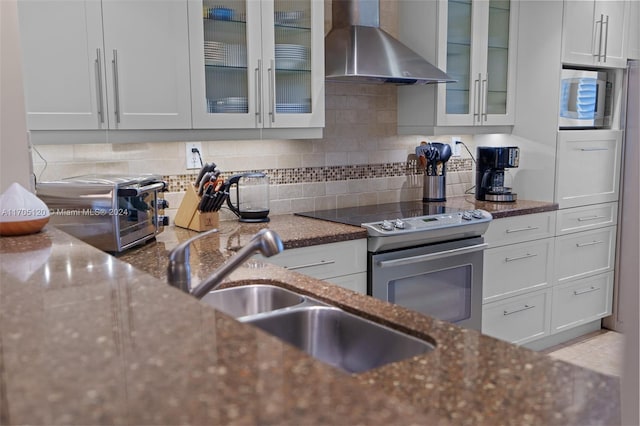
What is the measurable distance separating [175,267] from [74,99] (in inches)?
49.3

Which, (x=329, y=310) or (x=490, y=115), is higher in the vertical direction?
(x=490, y=115)

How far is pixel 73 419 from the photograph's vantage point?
1.81 ft

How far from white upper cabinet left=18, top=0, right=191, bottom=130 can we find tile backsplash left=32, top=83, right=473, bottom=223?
339 mm

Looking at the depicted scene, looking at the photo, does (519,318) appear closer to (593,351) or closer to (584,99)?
(593,351)

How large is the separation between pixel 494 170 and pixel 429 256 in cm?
110

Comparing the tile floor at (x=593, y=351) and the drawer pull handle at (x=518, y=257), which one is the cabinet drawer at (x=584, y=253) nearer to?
the drawer pull handle at (x=518, y=257)

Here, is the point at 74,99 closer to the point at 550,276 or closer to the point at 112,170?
the point at 112,170

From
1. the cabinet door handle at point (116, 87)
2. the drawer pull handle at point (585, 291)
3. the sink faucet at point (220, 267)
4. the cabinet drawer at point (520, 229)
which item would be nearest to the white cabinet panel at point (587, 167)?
the cabinet drawer at point (520, 229)

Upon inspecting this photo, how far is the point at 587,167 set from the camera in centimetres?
385

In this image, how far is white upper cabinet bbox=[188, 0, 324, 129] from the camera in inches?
104

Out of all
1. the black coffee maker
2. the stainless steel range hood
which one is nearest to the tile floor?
the black coffee maker

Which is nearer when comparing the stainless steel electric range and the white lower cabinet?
the white lower cabinet

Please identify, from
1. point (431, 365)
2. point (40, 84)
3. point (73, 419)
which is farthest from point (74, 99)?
point (73, 419)

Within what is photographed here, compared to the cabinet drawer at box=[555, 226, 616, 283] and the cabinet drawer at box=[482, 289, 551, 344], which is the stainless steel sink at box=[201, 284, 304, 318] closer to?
the cabinet drawer at box=[482, 289, 551, 344]
